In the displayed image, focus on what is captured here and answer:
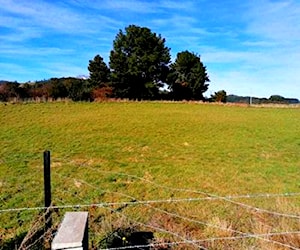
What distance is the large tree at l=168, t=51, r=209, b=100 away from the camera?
3209 centimetres

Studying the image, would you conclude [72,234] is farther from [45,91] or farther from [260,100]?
[260,100]

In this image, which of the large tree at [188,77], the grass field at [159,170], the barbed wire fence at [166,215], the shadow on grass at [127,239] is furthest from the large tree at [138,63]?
the shadow on grass at [127,239]

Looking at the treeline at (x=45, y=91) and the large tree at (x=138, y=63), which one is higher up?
the large tree at (x=138, y=63)

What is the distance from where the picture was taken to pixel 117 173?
25.4 feet

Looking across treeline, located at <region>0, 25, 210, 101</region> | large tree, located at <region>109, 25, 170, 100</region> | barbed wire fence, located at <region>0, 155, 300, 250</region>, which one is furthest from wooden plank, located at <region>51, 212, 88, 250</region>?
large tree, located at <region>109, 25, 170, 100</region>

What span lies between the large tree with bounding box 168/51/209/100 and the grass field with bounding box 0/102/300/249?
1561 cm

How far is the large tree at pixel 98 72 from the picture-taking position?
31234 millimetres

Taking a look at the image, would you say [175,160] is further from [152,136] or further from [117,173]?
[152,136]

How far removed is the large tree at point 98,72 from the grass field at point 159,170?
48.6 feet

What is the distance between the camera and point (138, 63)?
99.8 feet

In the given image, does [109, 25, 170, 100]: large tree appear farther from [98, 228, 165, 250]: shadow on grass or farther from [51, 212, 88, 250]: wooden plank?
[51, 212, 88, 250]: wooden plank

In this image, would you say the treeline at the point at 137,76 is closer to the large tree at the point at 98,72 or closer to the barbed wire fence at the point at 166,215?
the large tree at the point at 98,72

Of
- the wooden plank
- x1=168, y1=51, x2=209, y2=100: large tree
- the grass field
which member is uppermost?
x1=168, y1=51, x2=209, y2=100: large tree

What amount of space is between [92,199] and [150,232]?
233cm
